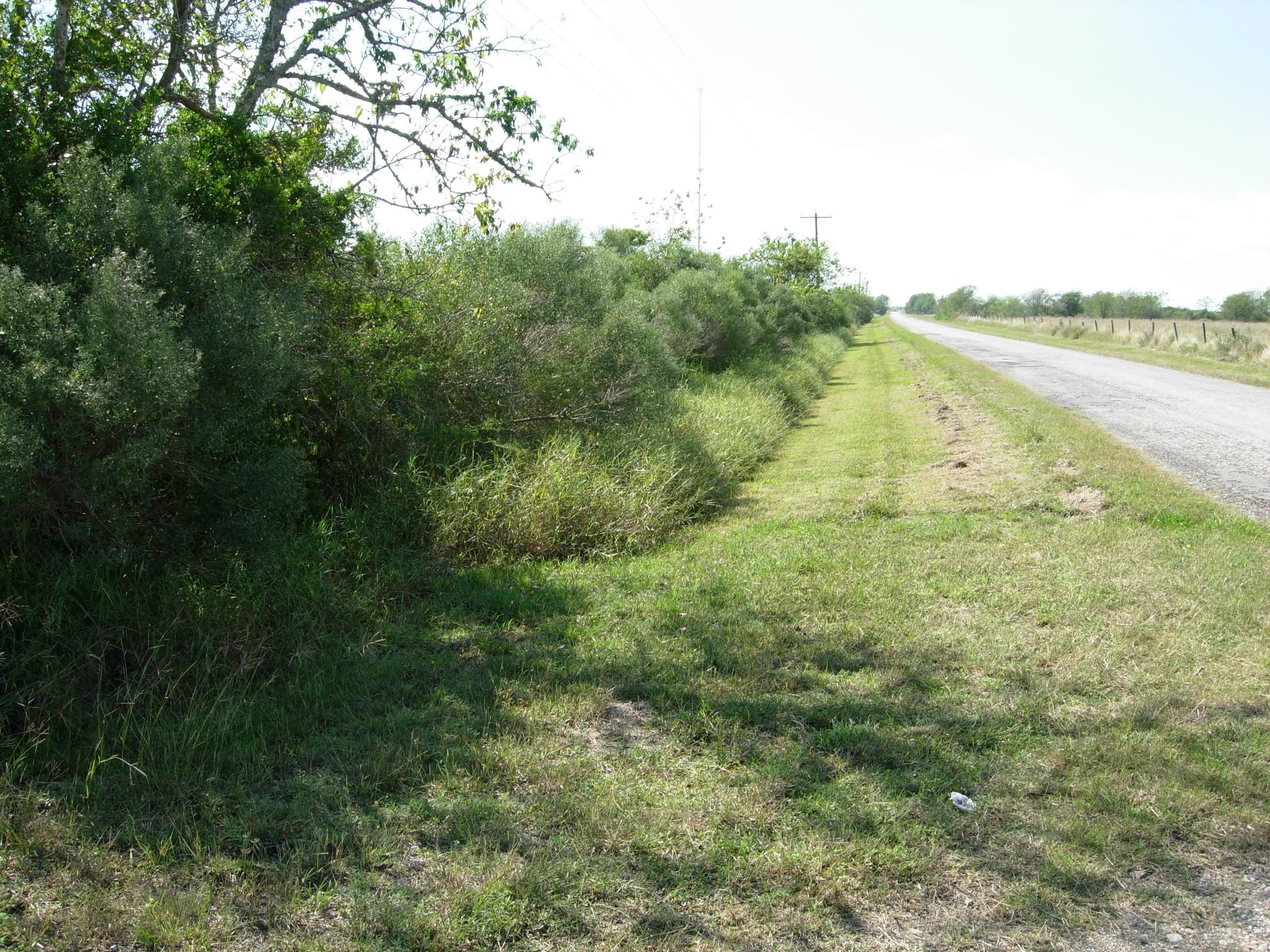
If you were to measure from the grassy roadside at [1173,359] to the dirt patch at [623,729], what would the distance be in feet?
69.5

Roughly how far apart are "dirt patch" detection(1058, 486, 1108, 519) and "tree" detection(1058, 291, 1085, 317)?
101770 millimetres

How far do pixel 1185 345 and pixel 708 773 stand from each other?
3540 cm

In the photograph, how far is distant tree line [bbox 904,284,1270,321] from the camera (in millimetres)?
65188

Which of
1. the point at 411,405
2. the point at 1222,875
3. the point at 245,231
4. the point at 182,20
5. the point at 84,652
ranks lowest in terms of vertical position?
the point at 1222,875

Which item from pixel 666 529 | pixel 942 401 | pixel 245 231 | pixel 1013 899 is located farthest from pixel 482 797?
pixel 942 401

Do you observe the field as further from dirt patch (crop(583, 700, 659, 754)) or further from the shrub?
the shrub

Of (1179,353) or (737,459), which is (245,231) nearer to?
(737,459)

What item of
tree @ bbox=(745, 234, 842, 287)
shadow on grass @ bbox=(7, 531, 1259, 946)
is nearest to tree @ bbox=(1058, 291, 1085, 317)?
tree @ bbox=(745, 234, 842, 287)

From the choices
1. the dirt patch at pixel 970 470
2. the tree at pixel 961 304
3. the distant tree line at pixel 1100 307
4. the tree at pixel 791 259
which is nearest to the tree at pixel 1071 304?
the distant tree line at pixel 1100 307

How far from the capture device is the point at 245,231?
5.90 meters

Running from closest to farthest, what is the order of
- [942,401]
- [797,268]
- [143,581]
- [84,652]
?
[84,652]
[143,581]
[942,401]
[797,268]

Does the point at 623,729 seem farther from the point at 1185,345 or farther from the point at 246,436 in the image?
the point at 1185,345

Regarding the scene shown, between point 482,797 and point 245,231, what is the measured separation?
4.22 metres

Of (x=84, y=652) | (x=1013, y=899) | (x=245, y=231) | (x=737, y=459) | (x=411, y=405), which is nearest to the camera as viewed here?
(x=1013, y=899)
